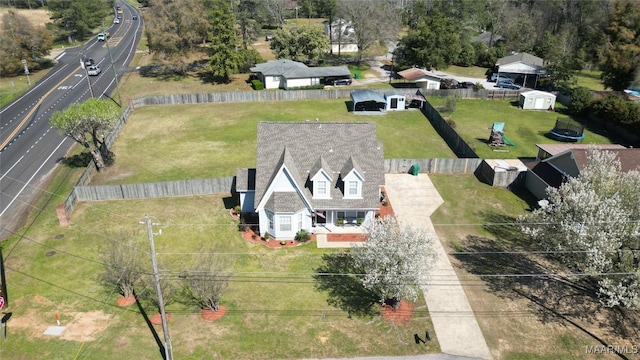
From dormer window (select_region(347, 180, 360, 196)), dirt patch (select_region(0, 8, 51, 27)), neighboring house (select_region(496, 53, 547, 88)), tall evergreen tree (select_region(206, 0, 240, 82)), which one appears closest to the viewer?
dormer window (select_region(347, 180, 360, 196))

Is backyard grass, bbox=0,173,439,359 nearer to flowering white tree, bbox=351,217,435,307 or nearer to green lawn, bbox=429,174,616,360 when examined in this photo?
flowering white tree, bbox=351,217,435,307

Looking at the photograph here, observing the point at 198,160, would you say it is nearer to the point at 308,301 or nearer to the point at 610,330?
the point at 308,301

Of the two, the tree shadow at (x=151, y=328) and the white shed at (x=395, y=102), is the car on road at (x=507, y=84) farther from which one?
the tree shadow at (x=151, y=328)

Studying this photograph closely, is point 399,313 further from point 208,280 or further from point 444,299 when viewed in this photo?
point 208,280

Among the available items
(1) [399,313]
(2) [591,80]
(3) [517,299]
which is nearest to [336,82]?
(2) [591,80]

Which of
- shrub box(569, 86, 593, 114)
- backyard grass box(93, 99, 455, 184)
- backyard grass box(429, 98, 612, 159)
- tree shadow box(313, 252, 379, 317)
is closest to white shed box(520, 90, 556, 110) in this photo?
backyard grass box(429, 98, 612, 159)

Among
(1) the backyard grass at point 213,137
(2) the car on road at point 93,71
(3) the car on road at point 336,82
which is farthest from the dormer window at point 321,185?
(2) the car on road at point 93,71

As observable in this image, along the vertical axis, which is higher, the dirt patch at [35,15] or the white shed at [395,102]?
the dirt patch at [35,15]
